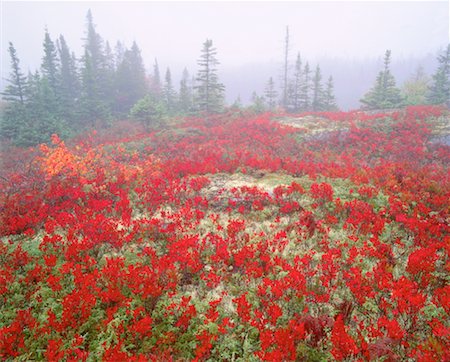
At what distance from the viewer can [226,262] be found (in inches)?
279

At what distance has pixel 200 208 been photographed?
10367 mm

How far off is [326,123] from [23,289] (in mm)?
24679

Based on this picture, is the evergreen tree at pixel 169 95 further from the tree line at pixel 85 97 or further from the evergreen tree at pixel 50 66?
the evergreen tree at pixel 50 66

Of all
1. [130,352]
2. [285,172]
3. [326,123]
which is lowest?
[130,352]

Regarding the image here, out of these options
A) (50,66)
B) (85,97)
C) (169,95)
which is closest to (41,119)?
(85,97)

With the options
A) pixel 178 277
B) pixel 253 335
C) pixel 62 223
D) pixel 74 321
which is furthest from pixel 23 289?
pixel 253 335

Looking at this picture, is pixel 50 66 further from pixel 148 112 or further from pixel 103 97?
pixel 148 112

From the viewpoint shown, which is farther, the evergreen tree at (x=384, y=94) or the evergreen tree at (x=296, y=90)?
the evergreen tree at (x=296, y=90)

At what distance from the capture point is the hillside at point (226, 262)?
4.61 m

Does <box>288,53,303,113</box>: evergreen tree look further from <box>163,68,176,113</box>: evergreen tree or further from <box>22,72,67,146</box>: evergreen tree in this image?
<box>22,72,67,146</box>: evergreen tree

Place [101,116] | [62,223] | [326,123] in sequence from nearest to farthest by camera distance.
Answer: [62,223]
[326,123]
[101,116]

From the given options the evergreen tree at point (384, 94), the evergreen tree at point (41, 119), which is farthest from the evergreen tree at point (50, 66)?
the evergreen tree at point (384, 94)

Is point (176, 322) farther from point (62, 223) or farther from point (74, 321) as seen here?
point (62, 223)

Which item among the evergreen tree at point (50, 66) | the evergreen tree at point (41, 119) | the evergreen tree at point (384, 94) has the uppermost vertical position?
the evergreen tree at point (50, 66)
